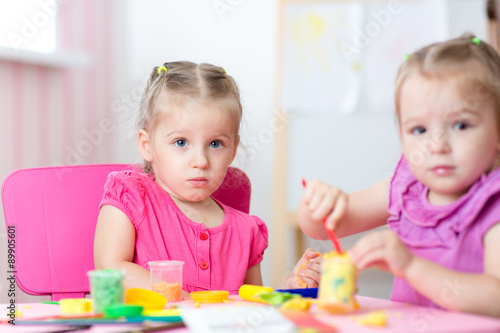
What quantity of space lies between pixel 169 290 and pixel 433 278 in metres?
0.39

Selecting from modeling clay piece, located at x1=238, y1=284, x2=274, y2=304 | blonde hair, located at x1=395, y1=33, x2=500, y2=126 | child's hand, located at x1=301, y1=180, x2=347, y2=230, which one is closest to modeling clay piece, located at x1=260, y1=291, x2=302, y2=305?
modeling clay piece, located at x1=238, y1=284, x2=274, y2=304

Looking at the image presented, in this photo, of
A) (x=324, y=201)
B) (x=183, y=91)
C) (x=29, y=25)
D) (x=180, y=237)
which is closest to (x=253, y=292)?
(x=324, y=201)

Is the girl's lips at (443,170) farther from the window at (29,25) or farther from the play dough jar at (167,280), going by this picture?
the window at (29,25)

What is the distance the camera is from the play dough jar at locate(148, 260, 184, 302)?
36.6 inches

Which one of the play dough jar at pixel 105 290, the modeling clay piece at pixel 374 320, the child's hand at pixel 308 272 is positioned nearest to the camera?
the modeling clay piece at pixel 374 320

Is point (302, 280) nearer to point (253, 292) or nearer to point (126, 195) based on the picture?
point (253, 292)

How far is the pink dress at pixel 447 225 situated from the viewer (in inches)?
32.9

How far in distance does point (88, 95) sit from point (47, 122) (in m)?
0.30

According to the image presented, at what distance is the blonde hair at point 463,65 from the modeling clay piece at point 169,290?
462mm

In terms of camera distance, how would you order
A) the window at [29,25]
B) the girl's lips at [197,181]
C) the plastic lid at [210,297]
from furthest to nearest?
1. the window at [29,25]
2. the girl's lips at [197,181]
3. the plastic lid at [210,297]

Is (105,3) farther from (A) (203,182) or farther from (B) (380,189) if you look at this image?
(B) (380,189)

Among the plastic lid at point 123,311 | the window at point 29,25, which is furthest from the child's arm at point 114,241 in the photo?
the window at point 29,25

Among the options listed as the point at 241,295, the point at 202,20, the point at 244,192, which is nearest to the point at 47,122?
the point at 202,20

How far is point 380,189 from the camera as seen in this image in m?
1.03
